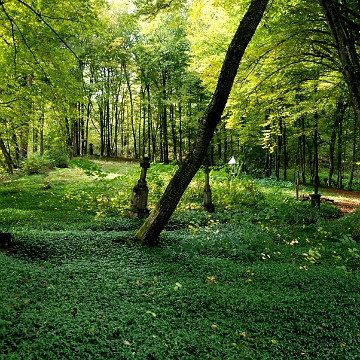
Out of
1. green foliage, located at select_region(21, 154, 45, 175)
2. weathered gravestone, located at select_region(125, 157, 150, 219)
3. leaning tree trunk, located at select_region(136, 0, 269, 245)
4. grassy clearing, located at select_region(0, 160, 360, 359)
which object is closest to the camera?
grassy clearing, located at select_region(0, 160, 360, 359)

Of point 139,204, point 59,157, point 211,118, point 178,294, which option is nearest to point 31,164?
point 59,157

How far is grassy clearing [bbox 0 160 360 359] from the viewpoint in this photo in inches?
107

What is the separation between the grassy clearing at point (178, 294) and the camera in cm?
271

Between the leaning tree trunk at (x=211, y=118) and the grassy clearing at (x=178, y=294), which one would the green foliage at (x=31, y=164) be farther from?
the leaning tree trunk at (x=211, y=118)

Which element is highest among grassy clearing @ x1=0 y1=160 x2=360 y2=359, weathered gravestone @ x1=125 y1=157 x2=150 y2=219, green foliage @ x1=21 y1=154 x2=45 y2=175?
green foliage @ x1=21 y1=154 x2=45 y2=175

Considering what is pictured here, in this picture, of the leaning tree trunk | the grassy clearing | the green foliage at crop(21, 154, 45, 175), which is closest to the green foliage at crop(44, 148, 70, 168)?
the green foliage at crop(21, 154, 45, 175)

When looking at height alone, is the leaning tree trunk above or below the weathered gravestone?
above

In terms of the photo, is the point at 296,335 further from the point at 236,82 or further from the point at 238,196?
the point at 238,196

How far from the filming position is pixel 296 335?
10.5ft

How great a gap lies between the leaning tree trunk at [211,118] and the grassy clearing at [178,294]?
2.05 feet

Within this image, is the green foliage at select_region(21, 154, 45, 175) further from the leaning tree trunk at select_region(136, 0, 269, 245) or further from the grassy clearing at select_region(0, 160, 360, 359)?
the leaning tree trunk at select_region(136, 0, 269, 245)

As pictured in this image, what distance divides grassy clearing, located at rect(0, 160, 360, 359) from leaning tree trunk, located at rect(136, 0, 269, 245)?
0.63 m

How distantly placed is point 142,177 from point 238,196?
3947 mm

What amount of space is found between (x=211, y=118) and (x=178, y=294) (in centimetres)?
272
